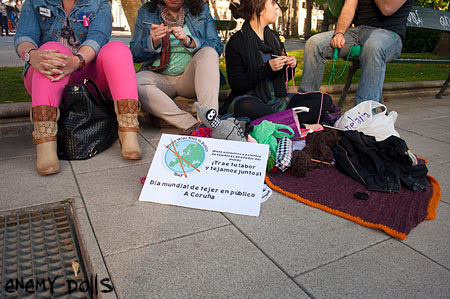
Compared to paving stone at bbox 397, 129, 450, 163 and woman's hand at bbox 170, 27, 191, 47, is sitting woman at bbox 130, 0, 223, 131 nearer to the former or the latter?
woman's hand at bbox 170, 27, 191, 47

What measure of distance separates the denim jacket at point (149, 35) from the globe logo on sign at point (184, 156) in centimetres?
114

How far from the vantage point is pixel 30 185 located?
2.21 m

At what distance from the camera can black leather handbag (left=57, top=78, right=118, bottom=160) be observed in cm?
251

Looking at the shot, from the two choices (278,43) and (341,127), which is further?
(278,43)

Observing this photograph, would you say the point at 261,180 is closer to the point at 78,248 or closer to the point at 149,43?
the point at 78,248

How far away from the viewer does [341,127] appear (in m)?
2.95

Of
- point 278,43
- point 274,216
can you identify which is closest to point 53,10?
point 278,43

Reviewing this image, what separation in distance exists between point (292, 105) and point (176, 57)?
3.74ft

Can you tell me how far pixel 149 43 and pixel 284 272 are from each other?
2210 millimetres

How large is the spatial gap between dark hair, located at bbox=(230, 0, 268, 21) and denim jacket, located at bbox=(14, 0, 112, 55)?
116 centimetres

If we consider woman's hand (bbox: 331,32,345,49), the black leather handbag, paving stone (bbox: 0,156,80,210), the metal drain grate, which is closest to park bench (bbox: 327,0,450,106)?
woman's hand (bbox: 331,32,345,49)

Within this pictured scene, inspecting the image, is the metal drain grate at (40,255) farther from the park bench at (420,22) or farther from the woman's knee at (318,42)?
the park bench at (420,22)

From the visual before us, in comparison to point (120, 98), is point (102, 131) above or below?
below

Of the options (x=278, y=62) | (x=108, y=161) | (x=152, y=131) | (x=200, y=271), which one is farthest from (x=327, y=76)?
(x=200, y=271)
